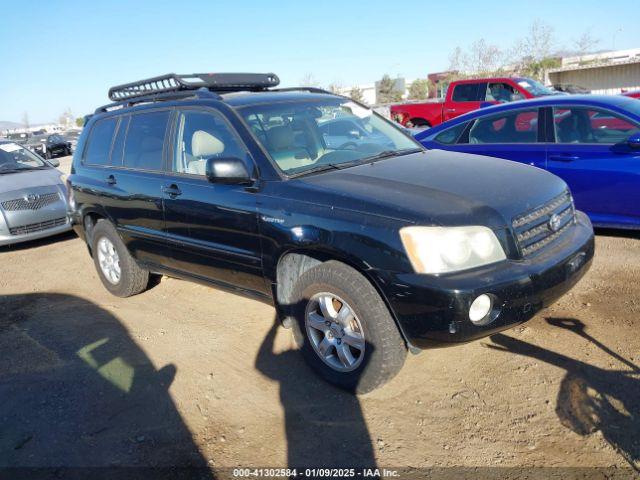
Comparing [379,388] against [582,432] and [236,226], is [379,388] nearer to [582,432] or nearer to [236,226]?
[582,432]

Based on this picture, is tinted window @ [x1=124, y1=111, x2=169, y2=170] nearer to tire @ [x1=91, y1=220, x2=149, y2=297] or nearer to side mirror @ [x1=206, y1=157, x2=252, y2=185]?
tire @ [x1=91, y1=220, x2=149, y2=297]

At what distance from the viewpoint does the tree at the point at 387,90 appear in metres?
45.9

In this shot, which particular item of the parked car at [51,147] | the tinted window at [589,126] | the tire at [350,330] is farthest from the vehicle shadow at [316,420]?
the parked car at [51,147]

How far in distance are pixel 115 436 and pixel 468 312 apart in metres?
2.08

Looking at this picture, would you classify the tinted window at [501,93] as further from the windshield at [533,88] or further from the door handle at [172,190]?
the door handle at [172,190]

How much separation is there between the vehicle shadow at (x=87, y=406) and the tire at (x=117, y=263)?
0.43 meters

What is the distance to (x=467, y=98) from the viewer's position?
490 inches

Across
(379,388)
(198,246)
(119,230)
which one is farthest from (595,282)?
(119,230)

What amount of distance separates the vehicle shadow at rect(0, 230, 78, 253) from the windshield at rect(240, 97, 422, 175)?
5.72 meters

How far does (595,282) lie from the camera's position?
444 centimetres

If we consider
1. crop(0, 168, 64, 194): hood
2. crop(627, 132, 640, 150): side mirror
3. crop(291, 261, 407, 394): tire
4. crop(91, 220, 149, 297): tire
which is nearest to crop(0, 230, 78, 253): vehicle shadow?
crop(0, 168, 64, 194): hood

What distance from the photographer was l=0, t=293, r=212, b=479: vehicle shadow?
9.10 feet

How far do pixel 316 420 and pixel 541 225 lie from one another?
5.65 feet

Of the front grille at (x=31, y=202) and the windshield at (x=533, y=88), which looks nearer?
the front grille at (x=31, y=202)
